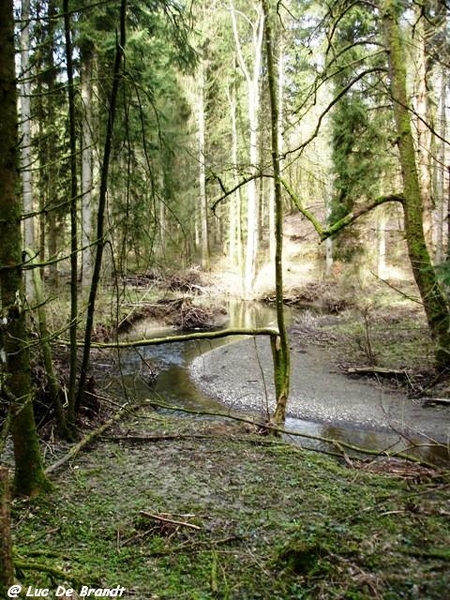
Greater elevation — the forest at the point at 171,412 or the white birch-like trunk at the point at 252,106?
the white birch-like trunk at the point at 252,106

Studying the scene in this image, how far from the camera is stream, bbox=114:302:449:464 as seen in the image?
6.89 metres

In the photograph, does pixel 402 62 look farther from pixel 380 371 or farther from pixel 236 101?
pixel 236 101

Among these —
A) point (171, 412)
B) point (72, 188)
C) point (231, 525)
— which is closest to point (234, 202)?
point (171, 412)

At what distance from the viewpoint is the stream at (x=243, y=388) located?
6886 mm

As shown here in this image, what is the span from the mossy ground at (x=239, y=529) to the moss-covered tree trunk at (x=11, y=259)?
0.72m

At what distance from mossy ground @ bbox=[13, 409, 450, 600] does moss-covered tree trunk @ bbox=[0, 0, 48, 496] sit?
0.72 m

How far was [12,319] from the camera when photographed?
2824 millimetres

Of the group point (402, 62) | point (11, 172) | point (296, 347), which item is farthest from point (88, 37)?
point (11, 172)

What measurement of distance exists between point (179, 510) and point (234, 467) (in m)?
0.98

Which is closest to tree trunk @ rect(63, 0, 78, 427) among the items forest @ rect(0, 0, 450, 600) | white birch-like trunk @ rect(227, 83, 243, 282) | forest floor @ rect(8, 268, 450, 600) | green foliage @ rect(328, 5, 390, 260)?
forest @ rect(0, 0, 450, 600)

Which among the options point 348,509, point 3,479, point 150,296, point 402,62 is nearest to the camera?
point 3,479

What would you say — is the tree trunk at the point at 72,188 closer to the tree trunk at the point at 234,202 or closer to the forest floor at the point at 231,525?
the forest floor at the point at 231,525

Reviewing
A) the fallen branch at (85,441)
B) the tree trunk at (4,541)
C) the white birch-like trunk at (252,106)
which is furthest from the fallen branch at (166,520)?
the white birch-like trunk at (252,106)

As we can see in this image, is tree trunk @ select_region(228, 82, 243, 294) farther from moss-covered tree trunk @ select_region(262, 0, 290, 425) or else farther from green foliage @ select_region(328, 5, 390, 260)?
moss-covered tree trunk @ select_region(262, 0, 290, 425)
